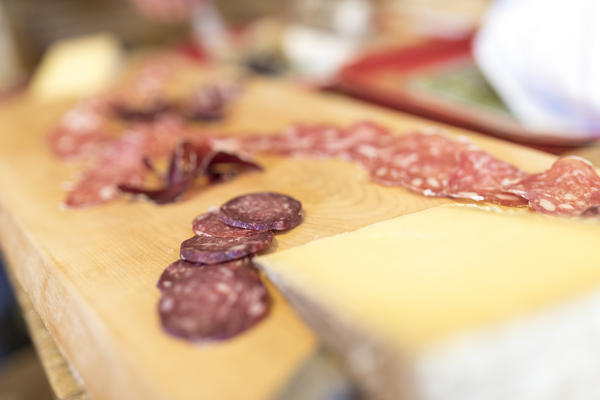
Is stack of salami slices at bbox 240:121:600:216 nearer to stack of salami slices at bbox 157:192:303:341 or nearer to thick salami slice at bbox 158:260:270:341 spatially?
stack of salami slices at bbox 157:192:303:341

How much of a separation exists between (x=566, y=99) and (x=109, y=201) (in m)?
1.12

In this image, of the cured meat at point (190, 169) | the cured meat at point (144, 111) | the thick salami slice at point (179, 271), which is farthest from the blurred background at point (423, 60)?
the thick salami slice at point (179, 271)

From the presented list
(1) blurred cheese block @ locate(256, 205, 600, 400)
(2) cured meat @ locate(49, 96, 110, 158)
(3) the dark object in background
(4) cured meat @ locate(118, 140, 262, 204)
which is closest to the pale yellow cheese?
(1) blurred cheese block @ locate(256, 205, 600, 400)

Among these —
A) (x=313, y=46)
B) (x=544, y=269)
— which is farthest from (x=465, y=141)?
(x=313, y=46)

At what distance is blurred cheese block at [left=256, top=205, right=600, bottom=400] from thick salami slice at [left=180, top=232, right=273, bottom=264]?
0.12m

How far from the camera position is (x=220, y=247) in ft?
3.02

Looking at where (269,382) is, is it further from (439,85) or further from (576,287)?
(439,85)

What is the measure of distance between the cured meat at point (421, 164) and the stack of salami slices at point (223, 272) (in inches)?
8.9

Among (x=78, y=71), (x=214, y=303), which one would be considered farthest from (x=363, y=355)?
(x=78, y=71)

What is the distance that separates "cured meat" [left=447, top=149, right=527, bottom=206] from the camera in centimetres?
102

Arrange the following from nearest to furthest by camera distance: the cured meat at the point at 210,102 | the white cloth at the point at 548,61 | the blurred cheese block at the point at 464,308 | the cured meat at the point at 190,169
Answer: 1. the blurred cheese block at the point at 464,308
2. the cured meat at the point at 190,169
3. the white cloth at the point at 548,61
4. the cured meat at the point at 210,102

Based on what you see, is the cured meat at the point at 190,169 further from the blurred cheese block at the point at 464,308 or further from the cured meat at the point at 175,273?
the blurred cheese block at the point at 464,308

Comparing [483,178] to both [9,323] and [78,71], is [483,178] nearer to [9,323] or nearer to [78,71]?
[9,323]

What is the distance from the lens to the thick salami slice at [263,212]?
1.01 meters
